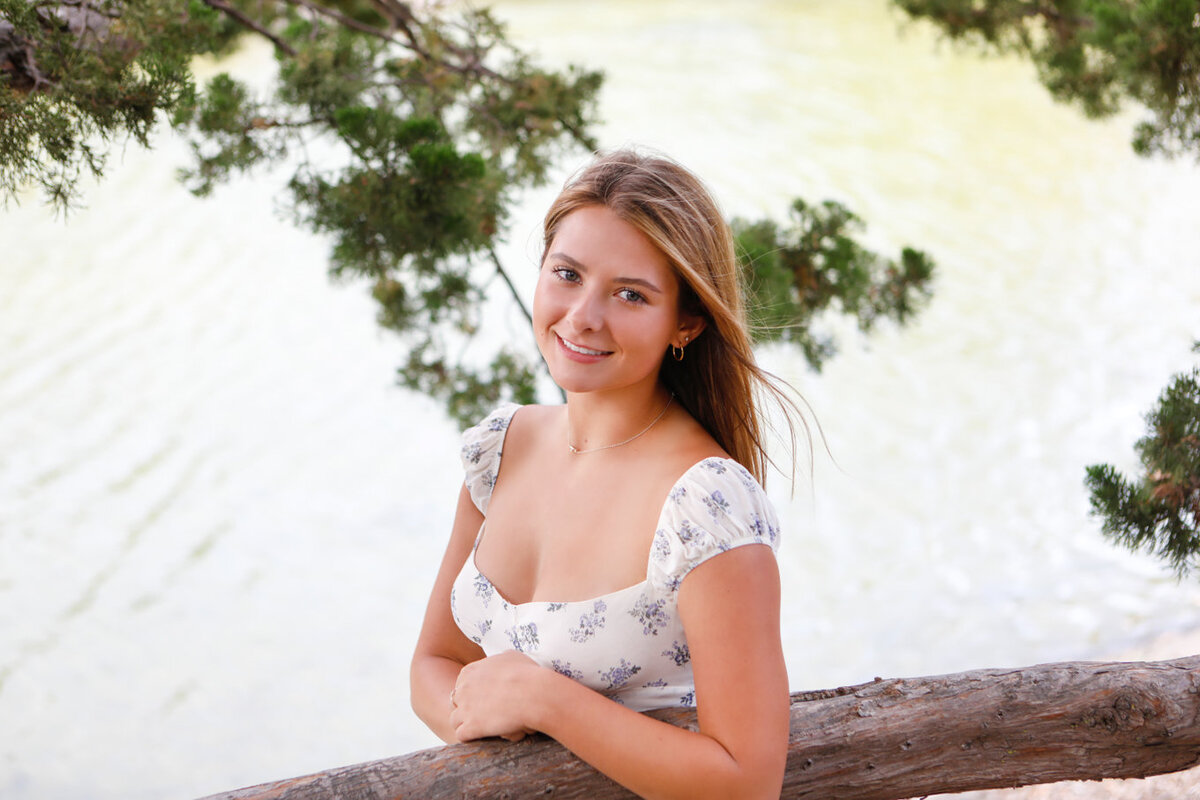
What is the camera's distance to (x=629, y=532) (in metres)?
1.20

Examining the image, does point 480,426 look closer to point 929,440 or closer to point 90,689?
point 90,689

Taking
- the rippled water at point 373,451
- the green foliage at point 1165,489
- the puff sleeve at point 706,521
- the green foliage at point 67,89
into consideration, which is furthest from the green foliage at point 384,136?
the puff sleeve at point 706,521

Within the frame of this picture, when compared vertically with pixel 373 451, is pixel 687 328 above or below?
below

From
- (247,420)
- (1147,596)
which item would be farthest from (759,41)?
(1147,596)

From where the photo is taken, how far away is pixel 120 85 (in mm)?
1491

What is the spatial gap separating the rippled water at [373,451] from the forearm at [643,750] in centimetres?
200

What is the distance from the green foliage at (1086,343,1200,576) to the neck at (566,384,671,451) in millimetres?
768

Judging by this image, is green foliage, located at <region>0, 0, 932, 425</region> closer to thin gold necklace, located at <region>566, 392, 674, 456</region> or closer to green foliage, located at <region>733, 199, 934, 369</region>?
green foliage, located at <region>733, 199, 934, 369</region>

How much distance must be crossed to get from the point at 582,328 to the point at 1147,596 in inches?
171

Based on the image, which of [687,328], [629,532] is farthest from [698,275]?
[629,532]

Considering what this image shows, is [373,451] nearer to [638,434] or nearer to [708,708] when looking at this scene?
[638,434]

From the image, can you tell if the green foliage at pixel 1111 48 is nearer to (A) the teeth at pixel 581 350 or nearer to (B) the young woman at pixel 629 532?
(B) the young woman at pixel 629 532

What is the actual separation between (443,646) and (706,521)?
0.47 metres

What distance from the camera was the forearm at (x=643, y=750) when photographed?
1033 millimetres
